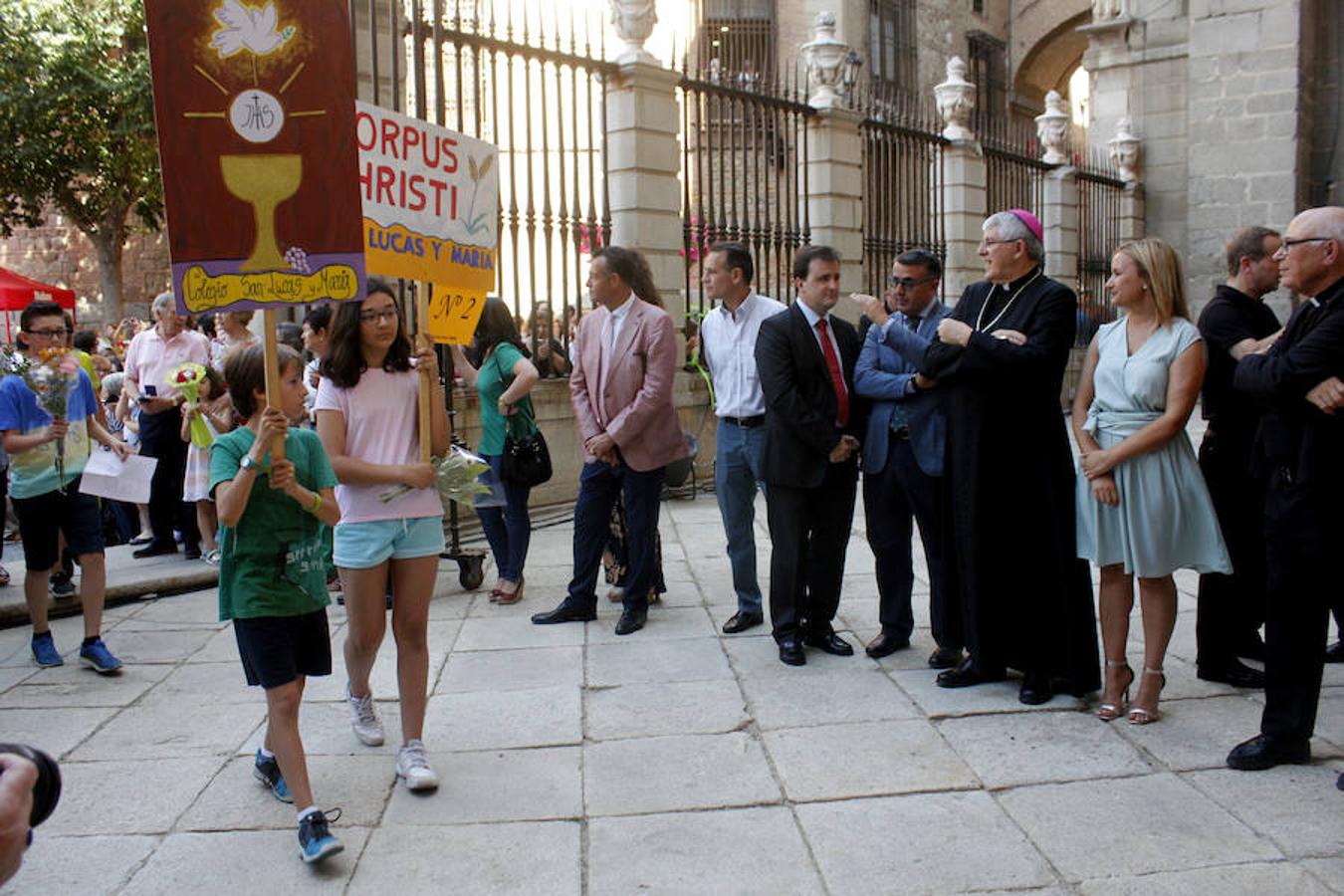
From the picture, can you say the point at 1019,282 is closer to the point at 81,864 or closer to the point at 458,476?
the point at 458,476

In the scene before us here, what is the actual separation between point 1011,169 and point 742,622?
1283 centimetres

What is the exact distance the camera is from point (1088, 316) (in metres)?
18.6

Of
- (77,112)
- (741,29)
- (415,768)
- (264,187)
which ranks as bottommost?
(415,768)

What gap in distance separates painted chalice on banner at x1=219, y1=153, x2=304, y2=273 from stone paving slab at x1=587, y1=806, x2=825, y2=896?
208cm

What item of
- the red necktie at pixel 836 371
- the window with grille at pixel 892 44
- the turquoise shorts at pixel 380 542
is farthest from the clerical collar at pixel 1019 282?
the window with grille at pixel 892 44

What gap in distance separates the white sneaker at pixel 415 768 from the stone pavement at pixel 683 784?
6 cm

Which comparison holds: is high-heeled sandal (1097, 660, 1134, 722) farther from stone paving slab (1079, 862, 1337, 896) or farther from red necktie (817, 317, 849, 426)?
red necktie (817, 317, 849, 426)

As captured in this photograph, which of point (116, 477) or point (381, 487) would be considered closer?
point (381, 487)

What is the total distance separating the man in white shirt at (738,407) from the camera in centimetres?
601

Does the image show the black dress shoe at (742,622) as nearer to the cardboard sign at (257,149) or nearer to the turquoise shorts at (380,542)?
the turquoise shorts at (380,542)

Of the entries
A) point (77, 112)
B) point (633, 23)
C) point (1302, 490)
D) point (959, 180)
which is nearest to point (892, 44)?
point (959, 180)

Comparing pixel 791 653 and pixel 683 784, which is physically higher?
pixel 791 653

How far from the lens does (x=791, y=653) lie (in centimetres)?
541

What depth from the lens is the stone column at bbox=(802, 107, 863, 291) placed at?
12531 mm
